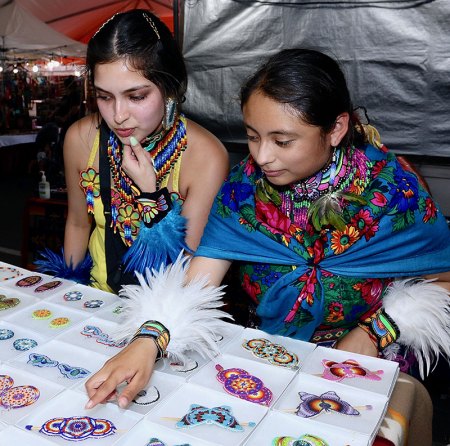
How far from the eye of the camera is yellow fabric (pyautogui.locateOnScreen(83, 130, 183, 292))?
171 centimetres

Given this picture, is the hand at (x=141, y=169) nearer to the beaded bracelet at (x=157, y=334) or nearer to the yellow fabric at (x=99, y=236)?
→ the yellow fabric at (x=99, y=236)

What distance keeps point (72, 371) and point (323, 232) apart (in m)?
0.75

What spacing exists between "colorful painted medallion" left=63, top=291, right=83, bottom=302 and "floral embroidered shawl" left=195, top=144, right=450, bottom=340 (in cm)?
38

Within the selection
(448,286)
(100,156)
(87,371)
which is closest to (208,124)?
(100,156)

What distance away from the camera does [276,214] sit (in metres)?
1.45

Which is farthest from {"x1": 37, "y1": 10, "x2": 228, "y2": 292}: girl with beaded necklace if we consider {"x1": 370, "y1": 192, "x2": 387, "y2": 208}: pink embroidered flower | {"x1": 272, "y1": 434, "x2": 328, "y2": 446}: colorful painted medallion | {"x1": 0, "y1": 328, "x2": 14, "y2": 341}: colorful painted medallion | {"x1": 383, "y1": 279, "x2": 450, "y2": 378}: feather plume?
{"x1": 272, "y1": 434, "x2": 328, "y2": 446}: colorful painted medallion

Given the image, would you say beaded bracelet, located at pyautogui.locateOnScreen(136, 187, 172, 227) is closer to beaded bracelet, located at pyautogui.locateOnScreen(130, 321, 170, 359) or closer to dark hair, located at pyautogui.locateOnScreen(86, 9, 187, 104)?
dark hair, located at pyautogui.locateOnScreen(86, 9, 187, 104)

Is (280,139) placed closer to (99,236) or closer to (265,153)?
(265,153)

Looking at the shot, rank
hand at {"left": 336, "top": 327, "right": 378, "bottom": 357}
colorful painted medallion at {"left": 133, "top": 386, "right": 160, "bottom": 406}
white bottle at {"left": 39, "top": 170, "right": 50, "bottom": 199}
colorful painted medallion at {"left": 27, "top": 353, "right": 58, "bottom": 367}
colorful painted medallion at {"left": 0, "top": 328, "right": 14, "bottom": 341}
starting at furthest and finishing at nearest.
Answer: white bottle at {"left": 39, "top": 170, "right": 50, "bottom": 199} < hand at {"left": 336, "top": 327, "right": 378, "bottom": 357} < colorful painted medallion at {"left": 0, "top": 328, "right": 14, "bottom": 341} < colorful painted medallion at {"left": 27, "top": 353, "right": 58, "bottom": 367} < colorful painted medallion at {"left": 133, "top": 386, "right": 160, "bottom": 406}

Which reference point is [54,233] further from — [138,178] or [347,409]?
[347,409]

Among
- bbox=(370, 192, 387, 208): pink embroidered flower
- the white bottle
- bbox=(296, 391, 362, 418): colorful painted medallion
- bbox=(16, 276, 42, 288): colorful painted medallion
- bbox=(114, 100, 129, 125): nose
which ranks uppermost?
bbox=(114, 100, 129, 125): nose

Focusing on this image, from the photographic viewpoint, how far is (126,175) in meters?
1.68

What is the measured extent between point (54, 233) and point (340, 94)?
9.46 ft

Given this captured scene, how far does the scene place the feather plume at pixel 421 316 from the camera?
1315 millimetres
